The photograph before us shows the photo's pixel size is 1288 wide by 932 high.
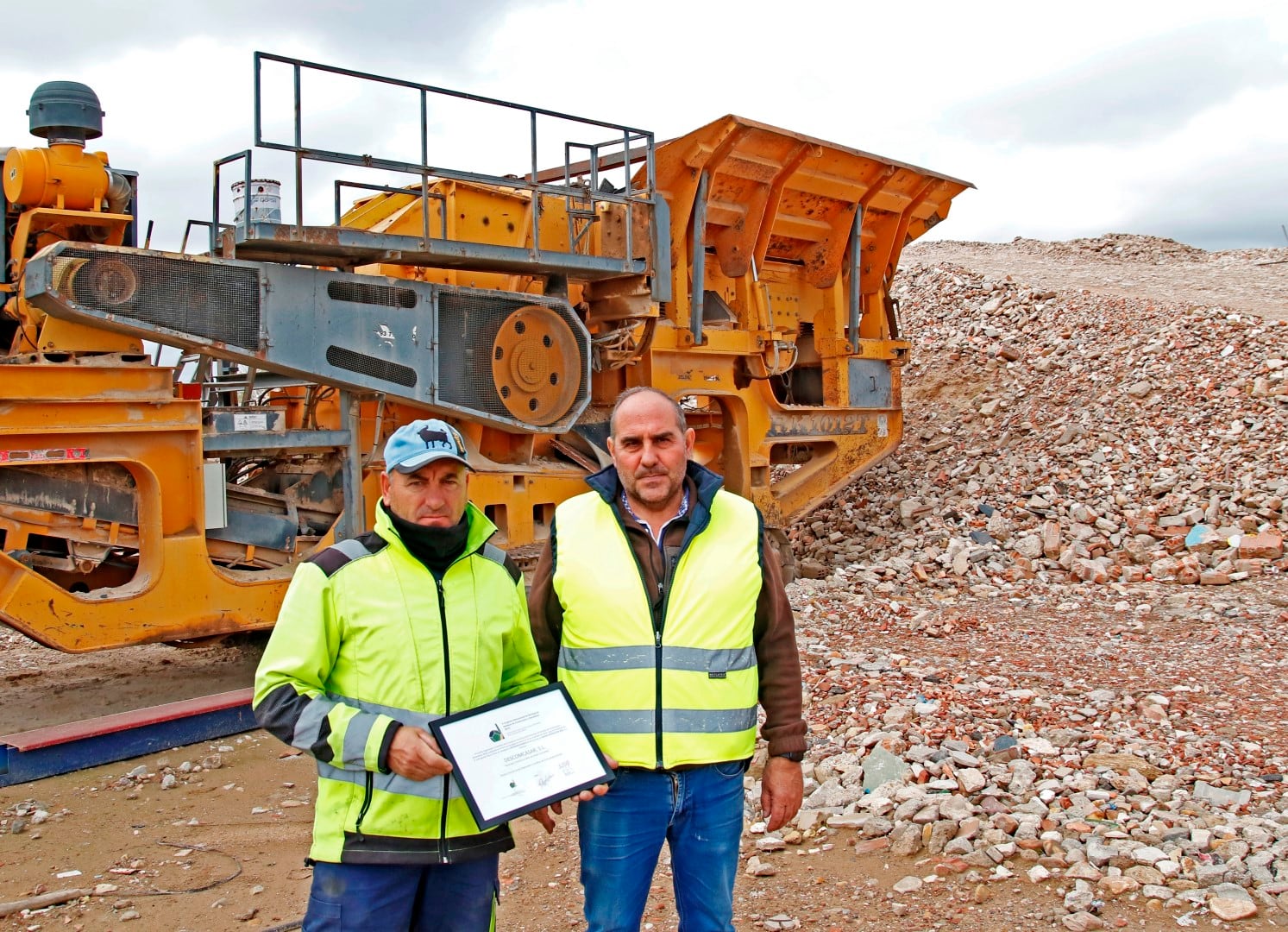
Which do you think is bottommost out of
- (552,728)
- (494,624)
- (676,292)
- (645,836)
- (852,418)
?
(645,836)

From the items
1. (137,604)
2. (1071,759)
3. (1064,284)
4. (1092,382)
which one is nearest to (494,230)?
(137,604)

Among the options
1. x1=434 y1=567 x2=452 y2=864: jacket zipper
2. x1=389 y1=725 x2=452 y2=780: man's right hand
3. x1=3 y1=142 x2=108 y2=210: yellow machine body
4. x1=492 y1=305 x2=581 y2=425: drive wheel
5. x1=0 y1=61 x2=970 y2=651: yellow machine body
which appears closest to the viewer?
x1=389 y1=725 x2=452 y2=780: man's right hand

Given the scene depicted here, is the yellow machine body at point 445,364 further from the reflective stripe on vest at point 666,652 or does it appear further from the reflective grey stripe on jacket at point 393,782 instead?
the reflective stripe on vest at point 666,652

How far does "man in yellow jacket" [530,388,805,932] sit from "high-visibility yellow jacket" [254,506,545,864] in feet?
0.74

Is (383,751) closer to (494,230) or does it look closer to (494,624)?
(494,624)

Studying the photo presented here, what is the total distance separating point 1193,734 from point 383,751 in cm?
375

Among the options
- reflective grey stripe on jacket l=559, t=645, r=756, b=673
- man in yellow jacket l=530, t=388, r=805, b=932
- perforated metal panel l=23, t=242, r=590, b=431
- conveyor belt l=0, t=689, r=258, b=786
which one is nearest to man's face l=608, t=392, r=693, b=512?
man in yellow jacket l=530, t=388, r=805, b=932

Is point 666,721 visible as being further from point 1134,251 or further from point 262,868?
point 1134,251

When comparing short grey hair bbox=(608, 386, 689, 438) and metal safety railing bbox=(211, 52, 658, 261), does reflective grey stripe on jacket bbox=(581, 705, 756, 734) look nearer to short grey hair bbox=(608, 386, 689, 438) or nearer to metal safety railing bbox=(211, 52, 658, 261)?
short grey hair bbox=(608, 386, 689, 438)

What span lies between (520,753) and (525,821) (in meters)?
2.38

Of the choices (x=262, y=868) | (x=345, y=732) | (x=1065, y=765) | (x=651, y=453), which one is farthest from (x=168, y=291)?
(x=1065, y=765)

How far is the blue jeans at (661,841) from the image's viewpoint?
248 centimetres

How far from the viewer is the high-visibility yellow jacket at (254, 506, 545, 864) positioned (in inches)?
88.1

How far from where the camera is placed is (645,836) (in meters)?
2.50
